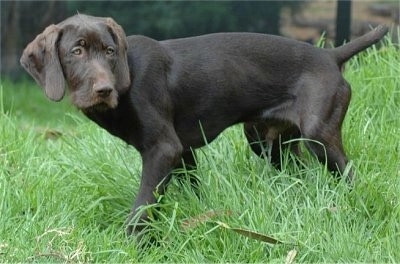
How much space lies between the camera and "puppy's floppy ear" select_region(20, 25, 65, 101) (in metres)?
4.88

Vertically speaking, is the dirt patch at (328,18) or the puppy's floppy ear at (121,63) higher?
the puppy's floppy ear at (121,63)

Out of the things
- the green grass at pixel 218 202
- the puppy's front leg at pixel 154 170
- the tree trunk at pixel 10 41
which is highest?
the puppy's front leg at pixel 154 170

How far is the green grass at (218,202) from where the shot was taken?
4598 millimetres

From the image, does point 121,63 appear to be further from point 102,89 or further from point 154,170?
point 154,170

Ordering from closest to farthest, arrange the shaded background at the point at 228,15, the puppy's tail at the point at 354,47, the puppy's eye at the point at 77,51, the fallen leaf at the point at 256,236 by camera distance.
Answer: the fallen leaf at the point at 256,236 → the puppy's eye at the point at 77,51 → the puppy's tail at the point at 354,47 → the shaded background at the point at 228,15

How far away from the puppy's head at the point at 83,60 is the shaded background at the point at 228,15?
4.06 m

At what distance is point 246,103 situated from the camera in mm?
5371

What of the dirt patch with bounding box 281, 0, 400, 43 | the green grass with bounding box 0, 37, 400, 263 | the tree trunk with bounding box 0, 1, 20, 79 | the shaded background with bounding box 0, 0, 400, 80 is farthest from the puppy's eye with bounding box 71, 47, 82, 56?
the tree trunk with bounding box 0, 1, 20, 79

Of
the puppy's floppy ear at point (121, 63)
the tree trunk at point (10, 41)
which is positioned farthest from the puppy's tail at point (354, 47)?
the tree trunk at point (10, 41)

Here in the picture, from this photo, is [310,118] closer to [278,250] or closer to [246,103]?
[246,103]

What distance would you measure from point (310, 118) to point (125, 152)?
1.23m

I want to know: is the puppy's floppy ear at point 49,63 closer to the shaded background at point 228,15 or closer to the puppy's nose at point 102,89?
the puppy's nose at point 102,89

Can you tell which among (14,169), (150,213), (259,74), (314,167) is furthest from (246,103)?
(14,169)

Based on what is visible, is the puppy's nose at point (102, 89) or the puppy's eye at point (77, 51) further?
the puppy's eye at point (77, 51)
